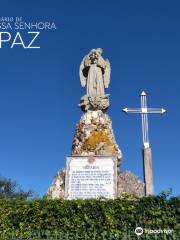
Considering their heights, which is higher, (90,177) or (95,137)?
(95,137)

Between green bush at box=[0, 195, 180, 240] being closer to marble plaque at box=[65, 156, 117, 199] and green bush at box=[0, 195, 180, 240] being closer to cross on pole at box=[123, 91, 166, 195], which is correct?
marble plaque at box=[65, 156, 117, 199]

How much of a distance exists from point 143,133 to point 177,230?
926cm

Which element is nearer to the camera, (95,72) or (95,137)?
(95,137)

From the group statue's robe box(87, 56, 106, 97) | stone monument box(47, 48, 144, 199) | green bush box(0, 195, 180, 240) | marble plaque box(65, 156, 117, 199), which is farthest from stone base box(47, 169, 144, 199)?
green bush box(0, 195, 180, 240)

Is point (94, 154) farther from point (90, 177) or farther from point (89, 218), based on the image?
point (89, 218)

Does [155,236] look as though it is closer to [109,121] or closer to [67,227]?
[67,227]

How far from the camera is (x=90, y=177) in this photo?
14492 mm

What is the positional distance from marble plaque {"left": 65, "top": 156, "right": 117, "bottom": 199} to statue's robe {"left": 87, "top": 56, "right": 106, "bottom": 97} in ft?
13.2

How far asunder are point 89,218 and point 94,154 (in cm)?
564

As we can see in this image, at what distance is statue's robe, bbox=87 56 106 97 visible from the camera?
18281 mm

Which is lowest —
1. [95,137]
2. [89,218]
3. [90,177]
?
[89,218]

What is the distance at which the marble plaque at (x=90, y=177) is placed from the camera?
14.2 m

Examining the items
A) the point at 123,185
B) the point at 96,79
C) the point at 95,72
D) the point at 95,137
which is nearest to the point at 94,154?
the point at 95,137

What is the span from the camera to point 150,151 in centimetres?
1855
